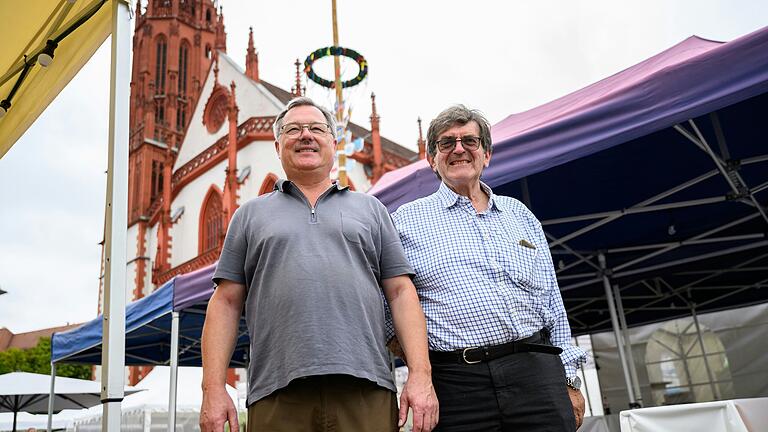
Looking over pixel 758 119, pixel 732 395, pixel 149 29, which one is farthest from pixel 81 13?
pixel 149 29

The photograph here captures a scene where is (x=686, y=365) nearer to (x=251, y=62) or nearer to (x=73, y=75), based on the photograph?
(x=73, y=75)

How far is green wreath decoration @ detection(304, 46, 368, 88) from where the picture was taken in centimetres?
933

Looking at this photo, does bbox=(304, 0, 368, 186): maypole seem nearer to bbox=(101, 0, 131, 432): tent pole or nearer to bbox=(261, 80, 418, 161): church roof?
bbox=(101, 0, 131, 432): tent pole

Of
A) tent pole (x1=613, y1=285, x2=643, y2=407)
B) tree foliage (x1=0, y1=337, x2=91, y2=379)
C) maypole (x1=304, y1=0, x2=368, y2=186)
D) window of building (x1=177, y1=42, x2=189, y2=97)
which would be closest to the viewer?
tent pole (x1=613, y1=285, x2=643, y2=407)

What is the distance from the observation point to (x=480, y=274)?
6.14 ft

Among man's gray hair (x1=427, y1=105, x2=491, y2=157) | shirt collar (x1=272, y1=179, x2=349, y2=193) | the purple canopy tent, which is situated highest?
the purple canopy tent

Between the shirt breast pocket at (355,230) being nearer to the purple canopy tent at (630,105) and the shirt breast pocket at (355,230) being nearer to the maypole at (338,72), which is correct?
the purple canopy tent at (630,105)

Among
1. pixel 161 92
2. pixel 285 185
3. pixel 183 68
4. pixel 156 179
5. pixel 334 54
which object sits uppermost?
pixel 183 68

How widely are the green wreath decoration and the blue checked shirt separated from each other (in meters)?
7.64

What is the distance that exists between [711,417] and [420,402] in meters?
2.00

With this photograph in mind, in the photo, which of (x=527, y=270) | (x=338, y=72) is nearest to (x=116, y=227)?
(x=527, y=270)

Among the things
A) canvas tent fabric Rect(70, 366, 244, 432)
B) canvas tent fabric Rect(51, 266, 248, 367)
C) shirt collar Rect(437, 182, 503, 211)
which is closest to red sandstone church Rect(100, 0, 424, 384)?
canvas tent fabric Rect(70, 366, 244, 432)

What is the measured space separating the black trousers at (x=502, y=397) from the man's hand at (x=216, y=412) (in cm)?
56

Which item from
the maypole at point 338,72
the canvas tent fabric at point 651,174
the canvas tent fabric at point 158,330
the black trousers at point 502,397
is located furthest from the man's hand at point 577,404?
the maypole at point 338,72
